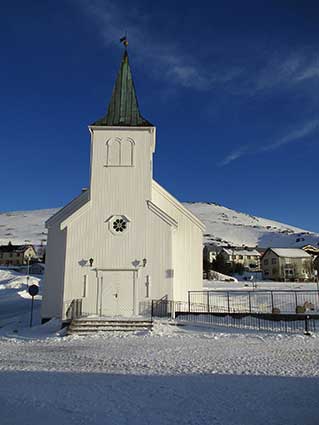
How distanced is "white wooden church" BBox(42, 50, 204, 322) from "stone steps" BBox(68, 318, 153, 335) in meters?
2.62

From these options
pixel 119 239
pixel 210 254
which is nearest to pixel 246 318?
pixel 119 239

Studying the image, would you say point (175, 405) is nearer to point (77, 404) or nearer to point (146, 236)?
point (77, 404)

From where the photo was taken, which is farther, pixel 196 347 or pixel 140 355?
pixel 196 347

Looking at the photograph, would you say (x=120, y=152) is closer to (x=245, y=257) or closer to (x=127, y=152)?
(x=127, y=152)

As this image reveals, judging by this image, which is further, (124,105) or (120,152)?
(124,105)

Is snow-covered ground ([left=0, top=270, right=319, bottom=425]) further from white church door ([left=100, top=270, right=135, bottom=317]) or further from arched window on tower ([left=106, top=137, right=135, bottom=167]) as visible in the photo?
arched window on tower ([left=106, top=137, right=135, bottom=167])

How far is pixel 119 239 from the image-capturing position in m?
23.6

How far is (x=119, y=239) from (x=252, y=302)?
1514 cm

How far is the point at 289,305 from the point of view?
30.9 m

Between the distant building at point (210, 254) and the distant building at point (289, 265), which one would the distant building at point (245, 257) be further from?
the distant building at point (289, 265)

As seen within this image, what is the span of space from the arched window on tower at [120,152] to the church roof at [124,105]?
1170mm

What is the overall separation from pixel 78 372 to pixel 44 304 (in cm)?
1474

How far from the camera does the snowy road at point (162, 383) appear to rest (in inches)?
267

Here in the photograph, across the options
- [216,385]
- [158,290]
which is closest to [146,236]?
[158,290]
